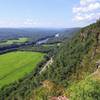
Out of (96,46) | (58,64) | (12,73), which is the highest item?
(96,46)

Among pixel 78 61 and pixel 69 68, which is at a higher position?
pixel 78 61

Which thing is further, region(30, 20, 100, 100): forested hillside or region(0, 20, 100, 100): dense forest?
region(0, 20, 100, 100): dense forest

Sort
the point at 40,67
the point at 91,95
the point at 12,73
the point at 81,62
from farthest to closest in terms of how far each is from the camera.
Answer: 1. the point at 12,73
2. the point at 40,67
3. the point at 81,62
4. the point at 91,95

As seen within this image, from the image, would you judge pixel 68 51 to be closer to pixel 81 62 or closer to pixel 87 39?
pixel 87 39

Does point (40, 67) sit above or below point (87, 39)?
below

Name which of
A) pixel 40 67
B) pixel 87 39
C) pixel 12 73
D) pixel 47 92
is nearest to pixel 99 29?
pixel 87 39

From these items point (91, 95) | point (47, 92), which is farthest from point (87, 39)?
point (91, 95)

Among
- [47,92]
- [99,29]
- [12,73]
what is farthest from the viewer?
[12,73]

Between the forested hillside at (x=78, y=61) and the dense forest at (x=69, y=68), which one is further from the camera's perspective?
the dense forest at (x=69, y=68)

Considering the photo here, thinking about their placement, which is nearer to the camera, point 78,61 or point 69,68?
point 69,68

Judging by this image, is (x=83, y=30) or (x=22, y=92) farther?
(x=83, y=30)
